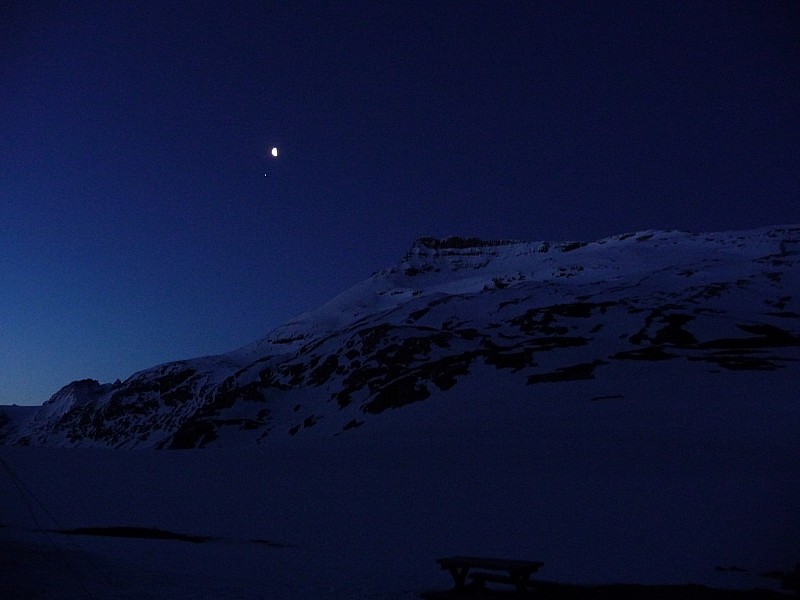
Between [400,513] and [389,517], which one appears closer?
[389,517]

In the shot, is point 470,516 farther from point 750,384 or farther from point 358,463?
point 750,384

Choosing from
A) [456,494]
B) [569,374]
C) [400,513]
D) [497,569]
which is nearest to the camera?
[497,569]

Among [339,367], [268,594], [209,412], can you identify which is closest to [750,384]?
[268,594]

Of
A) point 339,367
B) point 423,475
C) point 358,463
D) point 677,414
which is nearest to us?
point 423,475

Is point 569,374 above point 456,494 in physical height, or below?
above

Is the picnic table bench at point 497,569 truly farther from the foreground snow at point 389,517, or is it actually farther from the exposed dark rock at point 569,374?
the exposed dark rock at point 569,374

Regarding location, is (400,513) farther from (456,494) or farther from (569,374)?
(569,374)

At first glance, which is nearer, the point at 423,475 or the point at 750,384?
Answer: the point at 423,475

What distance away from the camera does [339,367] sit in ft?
335

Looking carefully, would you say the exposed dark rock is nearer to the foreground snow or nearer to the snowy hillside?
the snowy hillside

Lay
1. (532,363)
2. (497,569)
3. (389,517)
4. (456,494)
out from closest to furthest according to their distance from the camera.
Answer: (497,569)
(389,517)
(456,494)
(532,363)

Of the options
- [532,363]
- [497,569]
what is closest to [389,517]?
[497,569]

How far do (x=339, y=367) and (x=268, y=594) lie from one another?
91.0m

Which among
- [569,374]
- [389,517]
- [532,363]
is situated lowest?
[389,517]
